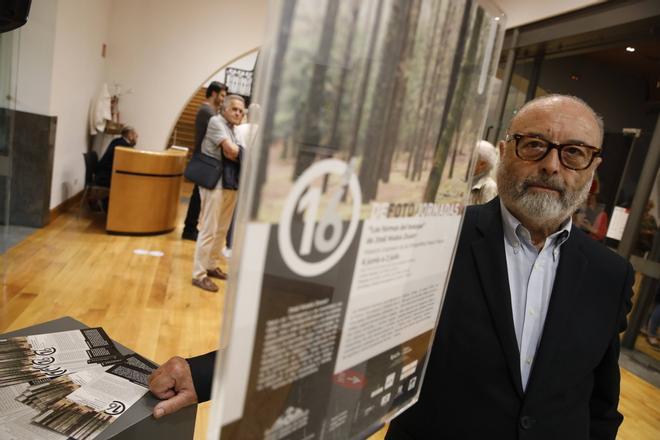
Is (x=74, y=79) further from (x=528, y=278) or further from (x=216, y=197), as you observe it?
(x=528, y=278)

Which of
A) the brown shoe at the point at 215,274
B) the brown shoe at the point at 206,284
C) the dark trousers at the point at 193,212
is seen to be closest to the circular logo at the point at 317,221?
the brown shoe at the point at 206,284

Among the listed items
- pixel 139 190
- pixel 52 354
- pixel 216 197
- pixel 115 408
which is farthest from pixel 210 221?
pixel 115 408

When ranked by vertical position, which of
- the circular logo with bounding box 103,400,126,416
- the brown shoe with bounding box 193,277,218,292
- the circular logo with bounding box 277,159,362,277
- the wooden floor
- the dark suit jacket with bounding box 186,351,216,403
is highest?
the circular logo with bounding box 277,159,362,277

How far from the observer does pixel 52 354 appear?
1220mm

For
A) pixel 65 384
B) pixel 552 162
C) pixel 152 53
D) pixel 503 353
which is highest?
pixel 152 53

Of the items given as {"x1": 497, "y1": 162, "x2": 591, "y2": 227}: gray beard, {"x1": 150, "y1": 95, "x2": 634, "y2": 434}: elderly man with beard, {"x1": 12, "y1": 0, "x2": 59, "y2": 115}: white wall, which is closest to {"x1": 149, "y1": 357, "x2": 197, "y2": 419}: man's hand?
{"x1": 150, "y1": 95, "x2": 634, "y2": 434}: elderly man with beard

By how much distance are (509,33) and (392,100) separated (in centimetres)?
637

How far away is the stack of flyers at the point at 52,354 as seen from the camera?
1127mm

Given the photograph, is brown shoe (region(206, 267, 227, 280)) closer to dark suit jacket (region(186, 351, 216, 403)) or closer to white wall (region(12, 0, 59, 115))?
white wall (region(12, 0, 59, 115))

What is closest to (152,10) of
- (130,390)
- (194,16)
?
(194,16)

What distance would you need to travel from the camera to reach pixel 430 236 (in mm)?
562

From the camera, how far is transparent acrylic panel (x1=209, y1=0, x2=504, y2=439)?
36 centimetres

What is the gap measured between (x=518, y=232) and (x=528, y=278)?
0.12 m

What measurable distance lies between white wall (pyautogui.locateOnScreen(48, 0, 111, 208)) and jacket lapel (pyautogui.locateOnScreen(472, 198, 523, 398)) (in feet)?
17.0
